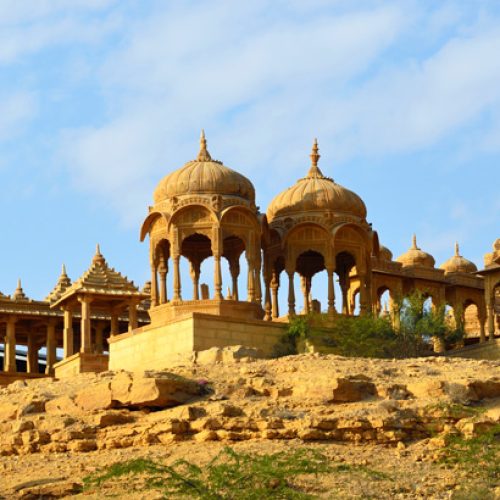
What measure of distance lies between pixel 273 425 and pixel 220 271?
10.5m

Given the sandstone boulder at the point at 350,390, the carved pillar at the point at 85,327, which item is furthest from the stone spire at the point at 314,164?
the sandstone boulder at the point at 350,390

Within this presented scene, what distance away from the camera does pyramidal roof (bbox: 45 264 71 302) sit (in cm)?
4788

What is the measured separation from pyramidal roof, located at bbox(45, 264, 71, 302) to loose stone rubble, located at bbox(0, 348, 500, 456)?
51.7 ft

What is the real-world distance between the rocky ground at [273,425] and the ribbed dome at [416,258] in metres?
18.1

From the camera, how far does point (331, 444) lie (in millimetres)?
27297

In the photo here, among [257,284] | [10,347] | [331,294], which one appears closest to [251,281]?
[257,284]

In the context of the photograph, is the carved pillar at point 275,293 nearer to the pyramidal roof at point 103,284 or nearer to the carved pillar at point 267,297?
the carved pillar at point 267,297

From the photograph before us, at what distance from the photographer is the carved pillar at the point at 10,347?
45438 millimetres

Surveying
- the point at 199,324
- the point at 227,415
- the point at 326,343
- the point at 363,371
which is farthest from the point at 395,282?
the point at 227,415

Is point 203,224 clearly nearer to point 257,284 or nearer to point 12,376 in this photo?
point 257,284

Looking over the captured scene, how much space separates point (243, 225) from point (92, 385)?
9315 millimetres

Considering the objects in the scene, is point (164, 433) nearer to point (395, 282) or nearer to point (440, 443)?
point (440, 443)

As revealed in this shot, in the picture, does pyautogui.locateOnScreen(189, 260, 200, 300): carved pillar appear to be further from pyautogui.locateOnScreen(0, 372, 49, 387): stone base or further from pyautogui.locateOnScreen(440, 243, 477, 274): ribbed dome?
pyautogui.locateOnScreen(440, 243, 477, 274): ribbed dome

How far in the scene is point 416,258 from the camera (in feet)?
164
